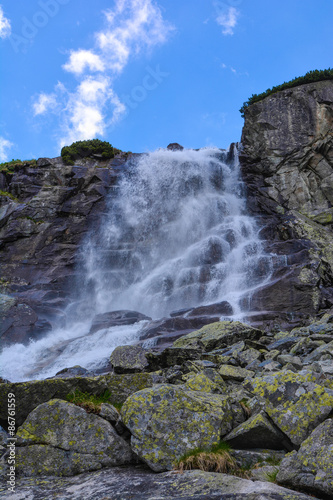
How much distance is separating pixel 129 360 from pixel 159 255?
22558 mm

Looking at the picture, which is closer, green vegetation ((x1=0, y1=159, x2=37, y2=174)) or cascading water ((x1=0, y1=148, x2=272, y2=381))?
cascading water ((x1=0, y1=148, x2=272, y2=381))

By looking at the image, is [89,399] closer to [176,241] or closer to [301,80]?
[176,241]

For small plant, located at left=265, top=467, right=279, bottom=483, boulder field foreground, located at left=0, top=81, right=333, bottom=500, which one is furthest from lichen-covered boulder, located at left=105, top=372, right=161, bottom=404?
small plant, located at left=265, top=467, right=279, bottom=483

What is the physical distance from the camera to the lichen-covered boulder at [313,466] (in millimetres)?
3619

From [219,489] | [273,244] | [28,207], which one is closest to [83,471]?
[219,489]

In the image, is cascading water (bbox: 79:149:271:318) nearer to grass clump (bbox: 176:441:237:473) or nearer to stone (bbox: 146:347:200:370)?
stone (bbox: 146:347:200:370)

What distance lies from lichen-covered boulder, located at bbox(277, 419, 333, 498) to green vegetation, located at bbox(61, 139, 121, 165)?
43.6m

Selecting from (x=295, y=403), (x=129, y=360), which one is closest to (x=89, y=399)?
(x=295, y=403)

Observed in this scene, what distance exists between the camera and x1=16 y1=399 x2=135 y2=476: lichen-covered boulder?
4738 mm

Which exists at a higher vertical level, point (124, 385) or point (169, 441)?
point (124, 385)

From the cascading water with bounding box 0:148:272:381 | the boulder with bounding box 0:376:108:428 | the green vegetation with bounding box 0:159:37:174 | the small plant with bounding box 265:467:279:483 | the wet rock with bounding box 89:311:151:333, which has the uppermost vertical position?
the green vegetation with bounding box 0:159:37:174

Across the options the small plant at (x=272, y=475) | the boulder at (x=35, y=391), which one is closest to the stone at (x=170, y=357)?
the boulder at (x=35, y=391)

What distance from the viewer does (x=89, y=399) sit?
5715 mm

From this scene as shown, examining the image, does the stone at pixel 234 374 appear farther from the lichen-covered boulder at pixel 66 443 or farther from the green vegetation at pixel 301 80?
the green vegetation at pixel 301 80
